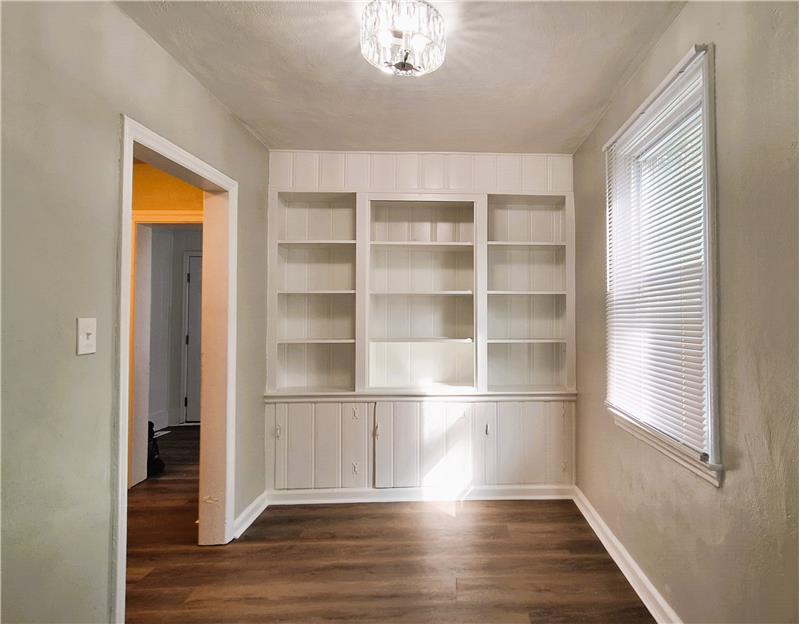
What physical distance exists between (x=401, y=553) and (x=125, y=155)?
2.32 m

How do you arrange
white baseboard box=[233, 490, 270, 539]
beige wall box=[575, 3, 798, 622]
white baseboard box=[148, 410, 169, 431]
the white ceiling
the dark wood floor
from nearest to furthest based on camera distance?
beige wall box=[575, 3, 798, 622]
the white ceiling
the dark wood floor
white baseboard box=[233, 490, 270, 539]
white baseboard box=[148, 410, 169, 431]

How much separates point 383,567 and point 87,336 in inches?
68.8

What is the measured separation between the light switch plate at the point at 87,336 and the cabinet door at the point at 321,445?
152 cm

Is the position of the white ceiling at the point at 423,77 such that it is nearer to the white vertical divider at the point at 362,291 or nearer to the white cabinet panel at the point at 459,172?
the white cabinet panel at the point at 459,172

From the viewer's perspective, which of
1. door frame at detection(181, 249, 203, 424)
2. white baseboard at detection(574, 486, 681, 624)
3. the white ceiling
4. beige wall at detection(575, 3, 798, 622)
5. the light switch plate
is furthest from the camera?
door frame at detection(181, 249, 203, 424)

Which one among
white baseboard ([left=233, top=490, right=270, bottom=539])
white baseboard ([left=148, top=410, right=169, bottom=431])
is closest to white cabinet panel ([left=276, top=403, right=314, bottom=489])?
white baseboard ([left=233, top=490, right=270, bottom=539])

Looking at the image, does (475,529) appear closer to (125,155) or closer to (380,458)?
(380,458)

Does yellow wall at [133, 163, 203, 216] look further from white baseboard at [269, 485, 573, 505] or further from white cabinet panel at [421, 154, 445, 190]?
white baseboard at [269, 485, 573, 505]

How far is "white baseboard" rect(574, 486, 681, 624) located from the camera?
163cm

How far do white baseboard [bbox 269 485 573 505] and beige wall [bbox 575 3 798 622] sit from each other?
1118 millimetres

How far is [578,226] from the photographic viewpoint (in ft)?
8.86

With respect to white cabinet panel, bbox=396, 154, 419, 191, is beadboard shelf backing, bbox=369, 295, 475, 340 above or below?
below

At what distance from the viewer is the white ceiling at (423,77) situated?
150 cm

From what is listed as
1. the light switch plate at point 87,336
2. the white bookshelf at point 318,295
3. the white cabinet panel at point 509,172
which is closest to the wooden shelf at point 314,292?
the white bookshelf at point 318,295
